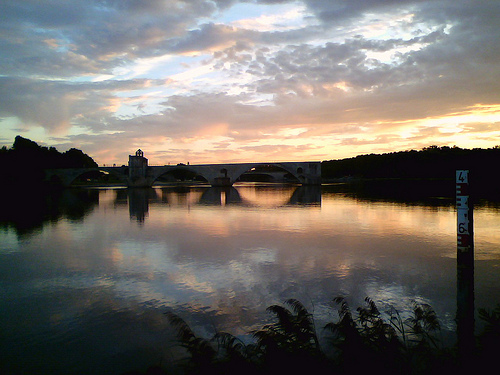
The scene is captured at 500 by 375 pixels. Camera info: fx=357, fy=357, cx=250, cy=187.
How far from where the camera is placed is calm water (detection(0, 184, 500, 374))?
A: 255 inches

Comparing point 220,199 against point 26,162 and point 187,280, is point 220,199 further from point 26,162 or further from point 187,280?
point 26,162

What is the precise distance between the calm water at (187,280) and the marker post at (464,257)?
21 cm

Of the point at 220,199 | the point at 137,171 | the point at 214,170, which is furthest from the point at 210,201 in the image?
the point at 137,171

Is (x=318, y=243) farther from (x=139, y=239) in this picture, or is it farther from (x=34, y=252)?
(x=34, y=252)

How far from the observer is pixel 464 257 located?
9.57 metres

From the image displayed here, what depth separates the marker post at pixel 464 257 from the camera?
6.92 meters

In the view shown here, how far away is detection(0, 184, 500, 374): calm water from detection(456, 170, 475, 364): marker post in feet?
0.69

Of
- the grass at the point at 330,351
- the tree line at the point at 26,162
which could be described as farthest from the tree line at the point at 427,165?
the tree line at the point at 26,162

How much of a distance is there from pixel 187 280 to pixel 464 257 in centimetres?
750

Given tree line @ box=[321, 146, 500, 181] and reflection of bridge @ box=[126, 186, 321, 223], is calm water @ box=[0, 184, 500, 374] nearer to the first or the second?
reflection of bridge @ box=[126, 186, 321, 223]

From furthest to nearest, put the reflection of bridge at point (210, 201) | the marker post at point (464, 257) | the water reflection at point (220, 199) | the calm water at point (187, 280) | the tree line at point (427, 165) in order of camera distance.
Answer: the tree line at point (427, 165) → the water reflection at point (220, 199) → the reflection of bridge at point (210, 201) → the marker post at point (464, 257) → the calm water at point (187, 280)

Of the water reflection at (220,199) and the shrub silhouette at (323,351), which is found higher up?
the water reflection at (220,199)

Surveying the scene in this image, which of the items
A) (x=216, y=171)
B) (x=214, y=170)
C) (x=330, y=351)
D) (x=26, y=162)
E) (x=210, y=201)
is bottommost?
(x=330, y=351)

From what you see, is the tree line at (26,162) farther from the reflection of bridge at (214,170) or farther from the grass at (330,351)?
the grass at (330,351)
